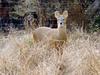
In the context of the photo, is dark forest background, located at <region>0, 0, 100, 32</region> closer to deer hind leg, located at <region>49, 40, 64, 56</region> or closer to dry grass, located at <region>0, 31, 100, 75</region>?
deer hind leg, located at <region>49, 40, 64, 56</region>

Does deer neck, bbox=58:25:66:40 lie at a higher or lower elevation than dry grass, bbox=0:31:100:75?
higher

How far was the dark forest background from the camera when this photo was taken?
846cm

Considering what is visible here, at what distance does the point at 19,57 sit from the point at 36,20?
3.29 metres

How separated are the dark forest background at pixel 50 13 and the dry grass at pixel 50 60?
268cm

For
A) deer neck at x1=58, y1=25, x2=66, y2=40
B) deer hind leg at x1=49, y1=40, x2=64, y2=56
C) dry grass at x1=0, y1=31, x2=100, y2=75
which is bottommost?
dry grass at x1=0, y1=31, x2=100, y2=75

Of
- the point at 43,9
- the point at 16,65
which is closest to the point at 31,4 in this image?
the point at 43,9

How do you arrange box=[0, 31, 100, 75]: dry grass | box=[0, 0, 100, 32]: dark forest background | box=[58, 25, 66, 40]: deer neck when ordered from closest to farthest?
box=[0, 31, 100, 75]: dry grass < box=[58, 25, 66, 40]: deer neck < box=[0, 0, 100, 32]: dark forest background

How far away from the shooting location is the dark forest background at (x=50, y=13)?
333 inches

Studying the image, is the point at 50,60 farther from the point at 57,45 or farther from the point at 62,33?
the point at 62,33

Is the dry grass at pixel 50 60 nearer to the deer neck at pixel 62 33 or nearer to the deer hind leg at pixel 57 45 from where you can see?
the deer hind leg at pixel 57 45

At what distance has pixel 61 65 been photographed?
16.2ft

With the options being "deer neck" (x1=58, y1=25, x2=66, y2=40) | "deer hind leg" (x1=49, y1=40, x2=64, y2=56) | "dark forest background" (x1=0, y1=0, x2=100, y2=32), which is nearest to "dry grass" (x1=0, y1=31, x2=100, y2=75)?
"deer hind leg" (x1=49, y1=40, x2=64, y2=56)

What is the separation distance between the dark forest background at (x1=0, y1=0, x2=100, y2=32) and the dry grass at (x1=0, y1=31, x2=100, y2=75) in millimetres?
2678

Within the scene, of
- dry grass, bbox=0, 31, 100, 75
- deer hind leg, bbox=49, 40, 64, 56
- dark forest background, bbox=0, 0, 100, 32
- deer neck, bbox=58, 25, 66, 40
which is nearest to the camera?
dry grass, bbox=0, 31, 100, 75
